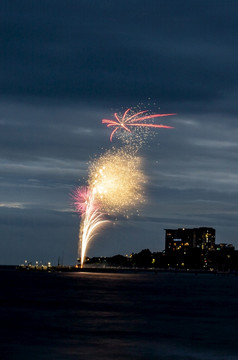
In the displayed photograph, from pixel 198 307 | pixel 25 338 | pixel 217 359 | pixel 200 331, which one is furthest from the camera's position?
pixel 198 307

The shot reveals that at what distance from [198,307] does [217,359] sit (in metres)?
64.7

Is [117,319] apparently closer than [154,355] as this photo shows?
No

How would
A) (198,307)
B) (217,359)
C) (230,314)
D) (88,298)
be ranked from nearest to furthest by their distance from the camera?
(217,359)
(230,314)
(198,307)
(88,298)

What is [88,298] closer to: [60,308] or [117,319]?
[60,308]

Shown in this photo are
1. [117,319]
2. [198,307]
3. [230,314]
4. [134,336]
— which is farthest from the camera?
[198,307]

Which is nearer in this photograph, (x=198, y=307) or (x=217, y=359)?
(x=217, y=359)

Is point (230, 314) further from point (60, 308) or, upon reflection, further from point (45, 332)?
point (45, 332)

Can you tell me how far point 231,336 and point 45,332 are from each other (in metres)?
21.3

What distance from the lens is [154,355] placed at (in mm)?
57656

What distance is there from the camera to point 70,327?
79000 millimetres

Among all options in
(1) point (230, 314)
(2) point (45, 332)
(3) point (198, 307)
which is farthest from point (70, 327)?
(3) point (198, 307)

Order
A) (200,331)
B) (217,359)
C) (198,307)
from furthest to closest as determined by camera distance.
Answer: (198,307), (200,331), (217,359)

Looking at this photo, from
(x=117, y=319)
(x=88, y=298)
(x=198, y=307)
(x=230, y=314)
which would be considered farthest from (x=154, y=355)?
(x=88, y=298)

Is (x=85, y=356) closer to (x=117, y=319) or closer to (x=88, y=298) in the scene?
(x=117, y=319)
